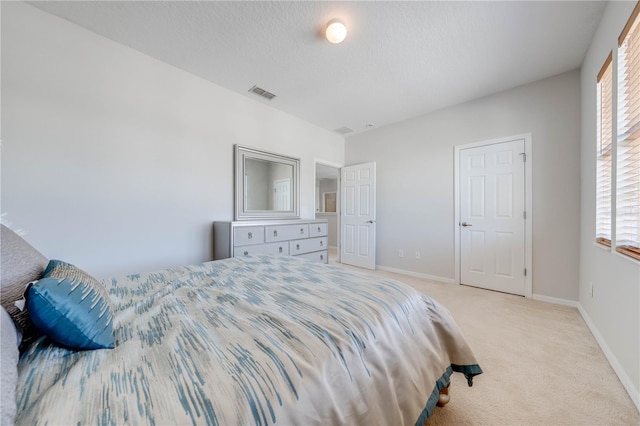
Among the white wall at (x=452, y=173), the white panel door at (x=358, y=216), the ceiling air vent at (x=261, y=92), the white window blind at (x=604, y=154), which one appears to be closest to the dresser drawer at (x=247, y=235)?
the ceiling air vent at (x=261, y=92)

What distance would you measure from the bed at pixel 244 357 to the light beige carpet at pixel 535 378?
296 millimetres

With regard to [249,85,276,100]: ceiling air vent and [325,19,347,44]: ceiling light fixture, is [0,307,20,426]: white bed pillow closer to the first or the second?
[325,19,347,44]: ceiling light fixture

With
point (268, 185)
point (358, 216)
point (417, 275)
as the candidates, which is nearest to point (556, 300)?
point (417, 275)

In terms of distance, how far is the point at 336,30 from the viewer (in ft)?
6.38

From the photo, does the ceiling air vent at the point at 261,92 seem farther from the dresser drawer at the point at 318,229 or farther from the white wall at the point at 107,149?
the dresser drawer at the point at 318,229

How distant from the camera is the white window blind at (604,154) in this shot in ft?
5.97

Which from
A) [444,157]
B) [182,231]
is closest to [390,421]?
[182,231]

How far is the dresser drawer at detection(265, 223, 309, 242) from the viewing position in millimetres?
2986

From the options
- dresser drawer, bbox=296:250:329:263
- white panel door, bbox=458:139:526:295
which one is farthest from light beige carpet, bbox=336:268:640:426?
dresser drawer, bbox=296:250:329:263

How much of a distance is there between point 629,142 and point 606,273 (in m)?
0.96

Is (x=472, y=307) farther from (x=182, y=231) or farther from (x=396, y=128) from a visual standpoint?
(x=182, y=231)

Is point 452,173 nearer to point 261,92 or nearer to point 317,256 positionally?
point 317,256

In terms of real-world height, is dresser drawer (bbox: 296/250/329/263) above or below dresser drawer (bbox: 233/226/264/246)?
below

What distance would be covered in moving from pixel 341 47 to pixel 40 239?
Answer: 9.95ft
